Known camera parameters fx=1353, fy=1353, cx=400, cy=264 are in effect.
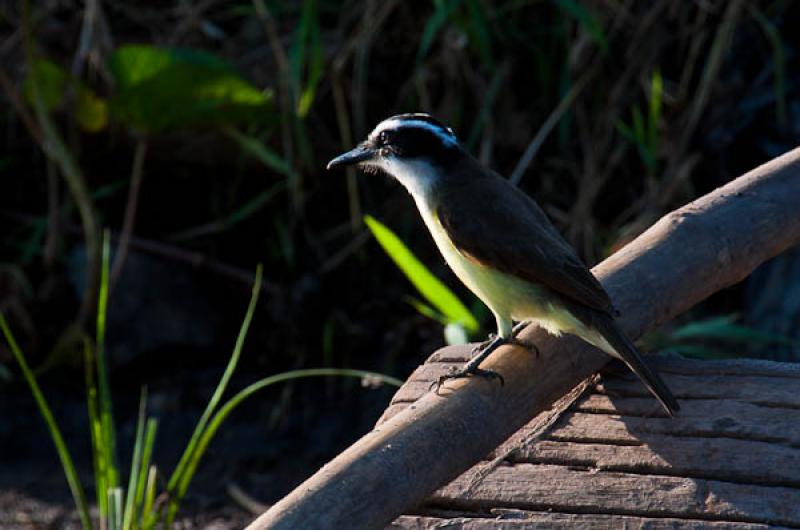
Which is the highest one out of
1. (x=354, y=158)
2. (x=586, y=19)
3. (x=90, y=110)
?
(x=90, y=110)

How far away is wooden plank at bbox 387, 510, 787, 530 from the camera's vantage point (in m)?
2.34

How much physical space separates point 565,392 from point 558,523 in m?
0.38

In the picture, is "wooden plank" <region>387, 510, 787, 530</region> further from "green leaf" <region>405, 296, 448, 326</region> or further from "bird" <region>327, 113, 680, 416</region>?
"green leaf" <region>405, 296, 448, 326</region>

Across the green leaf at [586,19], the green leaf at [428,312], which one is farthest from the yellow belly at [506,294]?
the green leaf at [586,19]

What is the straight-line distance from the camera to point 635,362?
2.63 metres

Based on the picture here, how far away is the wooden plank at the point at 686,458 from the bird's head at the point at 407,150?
3.26 ft

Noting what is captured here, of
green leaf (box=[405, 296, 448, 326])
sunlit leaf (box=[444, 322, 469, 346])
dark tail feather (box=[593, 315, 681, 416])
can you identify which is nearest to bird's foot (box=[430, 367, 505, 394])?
dark tail feather (box=[593, 315, 681, 416])

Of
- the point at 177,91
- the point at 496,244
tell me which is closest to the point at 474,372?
the point at 496,244

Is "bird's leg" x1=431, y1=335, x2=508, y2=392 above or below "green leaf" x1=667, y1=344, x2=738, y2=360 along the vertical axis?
above

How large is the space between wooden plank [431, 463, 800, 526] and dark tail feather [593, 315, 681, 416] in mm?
173

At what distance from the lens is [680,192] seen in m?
5.16

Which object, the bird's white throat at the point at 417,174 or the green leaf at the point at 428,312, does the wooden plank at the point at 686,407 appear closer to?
the bird's white throat at the point at 417,174

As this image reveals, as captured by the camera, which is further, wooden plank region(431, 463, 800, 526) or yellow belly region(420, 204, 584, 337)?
yellow belly region(420, 204, 584, 337)

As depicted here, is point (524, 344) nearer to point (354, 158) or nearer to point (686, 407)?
point (686, 407)
